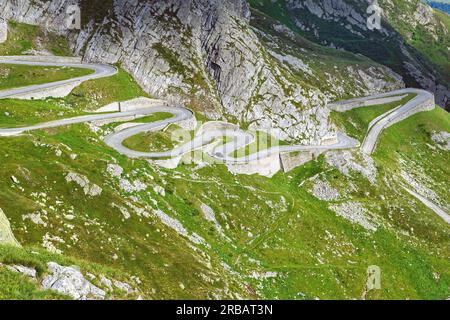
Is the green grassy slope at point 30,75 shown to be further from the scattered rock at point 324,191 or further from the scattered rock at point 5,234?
the scattered rock at point 5,234

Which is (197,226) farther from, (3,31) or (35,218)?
(3,31)

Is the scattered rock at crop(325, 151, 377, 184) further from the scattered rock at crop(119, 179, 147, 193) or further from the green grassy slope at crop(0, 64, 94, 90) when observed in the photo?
the green grassy slope at crop(0, 64, 94, 90)

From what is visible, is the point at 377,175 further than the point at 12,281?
Yes

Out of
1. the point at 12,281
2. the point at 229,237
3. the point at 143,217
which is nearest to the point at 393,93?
the point at 229,237

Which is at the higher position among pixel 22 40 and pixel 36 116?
pixel 22 40

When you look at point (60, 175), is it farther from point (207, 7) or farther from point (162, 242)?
point (207, 7)

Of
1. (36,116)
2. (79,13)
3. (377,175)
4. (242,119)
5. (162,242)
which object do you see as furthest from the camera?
(79,13)

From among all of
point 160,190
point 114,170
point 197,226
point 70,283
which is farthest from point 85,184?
point 70,283

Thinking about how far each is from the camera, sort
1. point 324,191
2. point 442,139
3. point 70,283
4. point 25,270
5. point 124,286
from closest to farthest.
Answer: point 25,270 → point 70,283 → point 124,286 → point 324,191 → point 442,139

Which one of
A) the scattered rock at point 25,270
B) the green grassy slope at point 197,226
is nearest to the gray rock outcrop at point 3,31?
the green grassy slope at point 197,226

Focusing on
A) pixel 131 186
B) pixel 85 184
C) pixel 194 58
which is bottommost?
pixel 131 186
